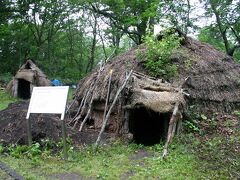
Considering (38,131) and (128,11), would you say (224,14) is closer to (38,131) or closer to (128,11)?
(128,11)

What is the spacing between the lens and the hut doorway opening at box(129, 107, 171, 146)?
10.5 m

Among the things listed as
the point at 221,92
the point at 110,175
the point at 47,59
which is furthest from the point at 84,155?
the point at 47,59

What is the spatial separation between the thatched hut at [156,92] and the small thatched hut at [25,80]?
27.7ft

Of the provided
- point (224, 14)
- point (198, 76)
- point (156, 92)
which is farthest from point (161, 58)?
point (224, 14)

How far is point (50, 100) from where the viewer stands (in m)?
8.35

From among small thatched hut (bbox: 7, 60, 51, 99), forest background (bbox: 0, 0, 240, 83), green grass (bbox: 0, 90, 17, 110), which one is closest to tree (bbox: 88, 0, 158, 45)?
forest background (bbox: 0, 0, 240, 83)

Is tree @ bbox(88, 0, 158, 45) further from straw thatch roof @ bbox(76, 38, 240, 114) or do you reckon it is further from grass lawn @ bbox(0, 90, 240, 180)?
grass lawn @ bbox(0, 90, 240, 180)

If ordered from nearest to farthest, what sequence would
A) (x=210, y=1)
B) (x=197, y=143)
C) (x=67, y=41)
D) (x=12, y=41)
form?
(x=197, y=143)
(x=210, y=1)
(x=12, y=41)
(x=67, y=41)

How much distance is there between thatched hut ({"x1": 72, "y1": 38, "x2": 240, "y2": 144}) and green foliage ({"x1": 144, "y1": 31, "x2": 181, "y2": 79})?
28 cm

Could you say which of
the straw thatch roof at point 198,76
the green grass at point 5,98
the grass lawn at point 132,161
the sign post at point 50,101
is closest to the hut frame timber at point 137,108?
the straw thatch roof at point 198,76

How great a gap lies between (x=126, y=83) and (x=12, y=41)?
26.1m

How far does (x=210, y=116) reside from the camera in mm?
11070

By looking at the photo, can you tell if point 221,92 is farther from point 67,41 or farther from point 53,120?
point 67,41

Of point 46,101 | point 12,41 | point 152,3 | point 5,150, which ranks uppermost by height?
point 152,3
